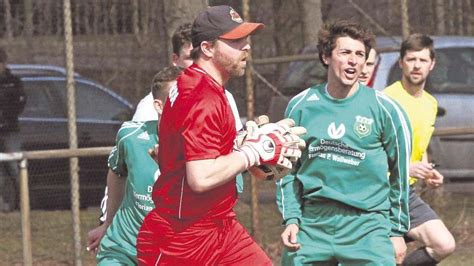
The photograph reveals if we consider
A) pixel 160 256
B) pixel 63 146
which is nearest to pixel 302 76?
pixel 63 146

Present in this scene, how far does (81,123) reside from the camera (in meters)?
10.8

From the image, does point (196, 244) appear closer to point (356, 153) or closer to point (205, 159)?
point (205, 159)

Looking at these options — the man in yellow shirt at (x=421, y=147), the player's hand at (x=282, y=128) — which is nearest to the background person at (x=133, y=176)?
the player's hand at (x=282, y=128)

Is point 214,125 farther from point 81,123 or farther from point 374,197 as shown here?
point 81,123

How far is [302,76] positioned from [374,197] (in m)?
4.50

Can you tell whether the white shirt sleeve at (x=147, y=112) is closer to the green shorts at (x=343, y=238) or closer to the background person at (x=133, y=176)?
the background person at (x=133, y=176)

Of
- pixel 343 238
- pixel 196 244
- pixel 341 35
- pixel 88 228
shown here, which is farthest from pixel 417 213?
pixel 88 228

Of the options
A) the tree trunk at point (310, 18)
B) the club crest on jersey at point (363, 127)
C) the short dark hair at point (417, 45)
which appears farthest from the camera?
the tree trunk at point (310, 18)

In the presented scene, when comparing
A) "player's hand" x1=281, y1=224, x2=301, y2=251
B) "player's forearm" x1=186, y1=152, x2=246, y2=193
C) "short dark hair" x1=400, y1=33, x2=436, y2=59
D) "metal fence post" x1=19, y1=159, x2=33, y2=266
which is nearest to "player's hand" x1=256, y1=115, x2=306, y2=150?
"player's forearm" x1=186, y1=152, x2=246, y2=193

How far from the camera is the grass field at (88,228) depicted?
1059 centimetres

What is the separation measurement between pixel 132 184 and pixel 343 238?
1219 mm

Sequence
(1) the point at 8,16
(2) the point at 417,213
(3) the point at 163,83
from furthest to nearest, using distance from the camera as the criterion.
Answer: (1) the point at 8,16
(2) the point at 417,213
(3) the point at 163,83

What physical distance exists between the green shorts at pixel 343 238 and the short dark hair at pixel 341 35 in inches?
35.3

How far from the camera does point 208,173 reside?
5.47 meters
